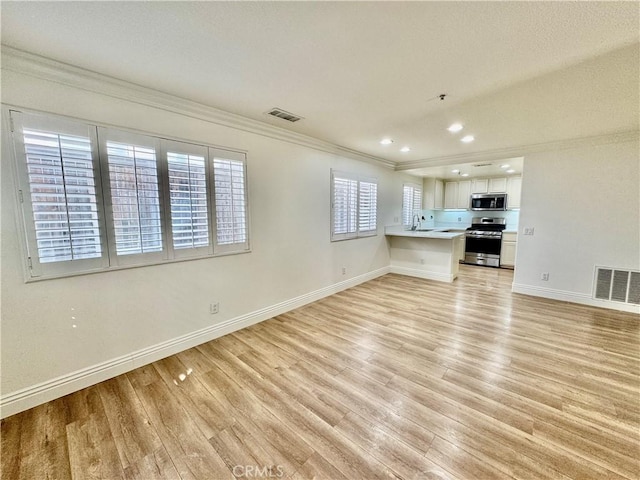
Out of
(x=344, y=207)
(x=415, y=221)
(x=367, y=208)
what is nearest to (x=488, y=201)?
(x=415, y=221)

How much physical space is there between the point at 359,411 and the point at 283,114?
294 centimetres

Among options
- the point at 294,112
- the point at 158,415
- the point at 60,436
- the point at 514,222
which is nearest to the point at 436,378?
the point at 158,415

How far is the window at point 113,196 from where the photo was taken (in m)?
1.89

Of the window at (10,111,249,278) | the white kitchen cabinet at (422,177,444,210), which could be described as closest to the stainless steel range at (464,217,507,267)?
the white kitchen cabinet at (422,177,444,210)

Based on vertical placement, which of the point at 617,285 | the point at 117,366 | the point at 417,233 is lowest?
the point at 117,366

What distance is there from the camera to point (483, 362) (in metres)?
2.47

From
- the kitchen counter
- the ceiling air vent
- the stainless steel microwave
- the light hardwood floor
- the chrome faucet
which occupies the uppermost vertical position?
the ceiling air vent

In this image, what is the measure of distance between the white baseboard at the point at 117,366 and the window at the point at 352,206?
5.51 feet

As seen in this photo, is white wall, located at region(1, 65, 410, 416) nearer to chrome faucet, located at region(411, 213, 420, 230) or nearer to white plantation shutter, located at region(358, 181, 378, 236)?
white plantation shutter, located at region(358, 181, 378, 236)

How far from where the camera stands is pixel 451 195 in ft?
24.6

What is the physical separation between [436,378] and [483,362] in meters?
0.60

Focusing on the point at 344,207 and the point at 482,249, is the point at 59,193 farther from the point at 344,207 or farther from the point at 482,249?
the point at 482,249

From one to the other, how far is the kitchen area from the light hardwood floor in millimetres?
2393

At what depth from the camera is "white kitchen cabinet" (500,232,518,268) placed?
6320 mm
